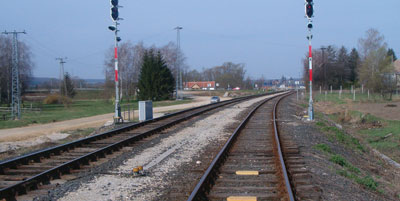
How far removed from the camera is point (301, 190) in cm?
A: 683

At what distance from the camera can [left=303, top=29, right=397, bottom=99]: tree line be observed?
48.1 m

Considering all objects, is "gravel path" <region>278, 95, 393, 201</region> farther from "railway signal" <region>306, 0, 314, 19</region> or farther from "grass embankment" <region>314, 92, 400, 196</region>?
"railway signal" <region>306, 0, 314, 19</region>

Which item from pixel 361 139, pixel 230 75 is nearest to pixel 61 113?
pixel 361 139

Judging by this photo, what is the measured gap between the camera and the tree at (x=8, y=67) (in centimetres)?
6957

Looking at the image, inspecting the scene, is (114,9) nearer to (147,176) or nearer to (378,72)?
(147,176)

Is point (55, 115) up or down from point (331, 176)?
down

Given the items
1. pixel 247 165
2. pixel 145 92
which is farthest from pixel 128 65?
pixel 247 165

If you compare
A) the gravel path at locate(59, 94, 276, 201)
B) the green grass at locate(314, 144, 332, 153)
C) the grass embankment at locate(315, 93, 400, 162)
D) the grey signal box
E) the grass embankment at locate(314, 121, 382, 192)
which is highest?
the grey signal box

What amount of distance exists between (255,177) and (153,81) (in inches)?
2234

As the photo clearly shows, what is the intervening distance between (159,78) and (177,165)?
182 feet

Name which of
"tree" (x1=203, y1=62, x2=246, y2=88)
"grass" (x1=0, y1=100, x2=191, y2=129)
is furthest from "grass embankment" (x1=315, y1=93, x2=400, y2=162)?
"tree" (x1=203, y1=62, x2=246, y2=88)

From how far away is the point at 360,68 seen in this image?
58.2m

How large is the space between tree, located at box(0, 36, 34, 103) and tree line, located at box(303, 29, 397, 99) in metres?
54.3

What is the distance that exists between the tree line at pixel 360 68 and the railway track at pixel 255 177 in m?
41.0
